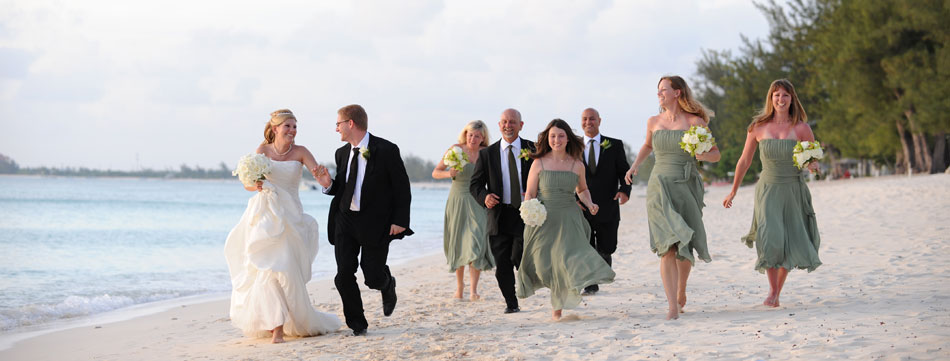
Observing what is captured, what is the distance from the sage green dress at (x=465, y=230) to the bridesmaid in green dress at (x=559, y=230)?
167 cm

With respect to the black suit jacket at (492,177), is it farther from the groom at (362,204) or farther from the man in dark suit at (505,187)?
the groom at (362,204)

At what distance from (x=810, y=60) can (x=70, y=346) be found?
163 ft

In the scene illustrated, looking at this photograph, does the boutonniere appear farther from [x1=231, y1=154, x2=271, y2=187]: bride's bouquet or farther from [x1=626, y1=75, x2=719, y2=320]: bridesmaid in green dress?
[x1=231, y1=154, x2=271, y2=187]: bride's bouquet

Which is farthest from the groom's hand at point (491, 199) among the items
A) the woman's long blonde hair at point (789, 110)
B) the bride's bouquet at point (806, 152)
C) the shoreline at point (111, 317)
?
the shoreline at point (111, 317)

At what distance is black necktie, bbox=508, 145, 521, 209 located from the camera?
8234mm

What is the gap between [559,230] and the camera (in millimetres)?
7730

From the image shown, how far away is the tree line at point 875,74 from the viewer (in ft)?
121

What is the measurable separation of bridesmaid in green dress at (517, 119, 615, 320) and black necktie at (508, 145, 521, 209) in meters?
0.25

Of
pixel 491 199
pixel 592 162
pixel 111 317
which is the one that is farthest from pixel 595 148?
pixel 111 317

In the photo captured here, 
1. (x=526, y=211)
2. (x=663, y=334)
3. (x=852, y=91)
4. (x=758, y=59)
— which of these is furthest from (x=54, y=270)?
(x=758, y=59)

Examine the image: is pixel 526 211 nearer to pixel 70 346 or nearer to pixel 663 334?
pixel 663 334

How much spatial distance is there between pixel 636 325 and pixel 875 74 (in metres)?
38.0

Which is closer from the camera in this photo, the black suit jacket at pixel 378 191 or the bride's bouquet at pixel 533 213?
the black suit jacket at pixel 378 191

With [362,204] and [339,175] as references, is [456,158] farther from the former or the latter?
[362,204]
